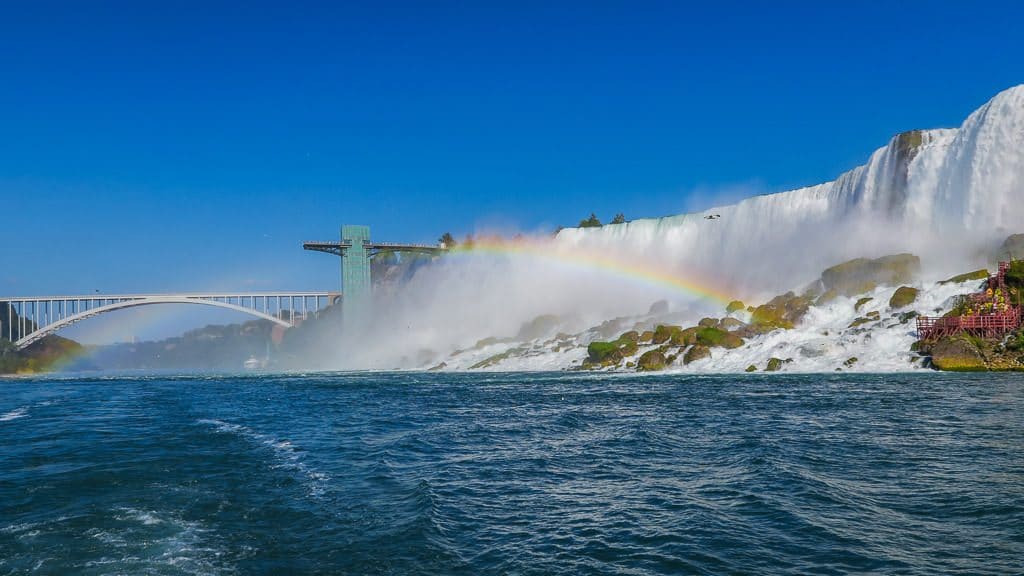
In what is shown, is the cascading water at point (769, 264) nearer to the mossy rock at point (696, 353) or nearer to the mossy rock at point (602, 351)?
the mossy rock at point (696, 353)

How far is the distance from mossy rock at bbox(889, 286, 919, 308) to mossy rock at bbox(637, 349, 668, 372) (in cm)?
1078

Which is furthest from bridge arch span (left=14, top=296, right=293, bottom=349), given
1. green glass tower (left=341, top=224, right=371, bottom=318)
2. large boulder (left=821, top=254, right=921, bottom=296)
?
large boulder (left=821, top=254, right=921, bottom=296)

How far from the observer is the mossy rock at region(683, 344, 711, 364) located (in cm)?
3544

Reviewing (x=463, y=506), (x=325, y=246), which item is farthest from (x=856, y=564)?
(x=325, y=246)

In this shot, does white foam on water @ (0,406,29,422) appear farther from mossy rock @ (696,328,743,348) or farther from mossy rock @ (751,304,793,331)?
mossy rock @ (751,304,793,331)

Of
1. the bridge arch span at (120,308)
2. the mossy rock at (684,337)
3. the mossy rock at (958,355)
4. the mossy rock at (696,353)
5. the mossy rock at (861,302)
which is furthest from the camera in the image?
the bridge arch span at (120,308)

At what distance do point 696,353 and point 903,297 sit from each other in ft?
A: 31.3

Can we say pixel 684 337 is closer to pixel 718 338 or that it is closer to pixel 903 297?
pixel 718 338

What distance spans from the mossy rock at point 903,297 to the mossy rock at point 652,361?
35.4 feet

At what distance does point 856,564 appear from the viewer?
6.06m

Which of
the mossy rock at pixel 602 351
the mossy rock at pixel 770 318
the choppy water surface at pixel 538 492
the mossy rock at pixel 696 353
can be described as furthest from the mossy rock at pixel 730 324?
the choppy water surface at pixel 538 492

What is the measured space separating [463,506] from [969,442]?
843 cm

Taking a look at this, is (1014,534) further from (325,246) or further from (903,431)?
(325,246)

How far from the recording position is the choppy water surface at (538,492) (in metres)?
6.50
